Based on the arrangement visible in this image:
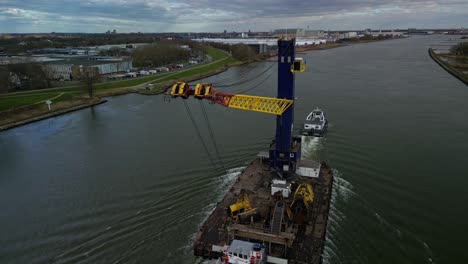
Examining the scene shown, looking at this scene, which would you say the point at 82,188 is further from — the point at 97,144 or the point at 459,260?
the point at 459,260

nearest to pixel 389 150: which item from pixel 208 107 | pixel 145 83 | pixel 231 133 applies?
pixel 231 133

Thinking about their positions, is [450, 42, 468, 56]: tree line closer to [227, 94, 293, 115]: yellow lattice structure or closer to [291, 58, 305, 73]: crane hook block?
[291, 58, 305, 73]: crane hook block

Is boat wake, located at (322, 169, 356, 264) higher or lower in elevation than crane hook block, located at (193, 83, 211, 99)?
lower

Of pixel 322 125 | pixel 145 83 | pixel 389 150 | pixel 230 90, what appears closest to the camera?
pixel 389 150

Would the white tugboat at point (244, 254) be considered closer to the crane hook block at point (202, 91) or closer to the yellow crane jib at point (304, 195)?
the yellow crane jib at point (304, 195)

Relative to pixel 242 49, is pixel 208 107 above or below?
below

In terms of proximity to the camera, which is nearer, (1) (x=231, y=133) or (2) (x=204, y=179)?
(2) (x=204, y=179)

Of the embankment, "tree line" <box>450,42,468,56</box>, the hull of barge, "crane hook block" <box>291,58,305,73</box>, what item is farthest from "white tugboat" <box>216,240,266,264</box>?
"tree line" <box>450,42,468,56</box>
